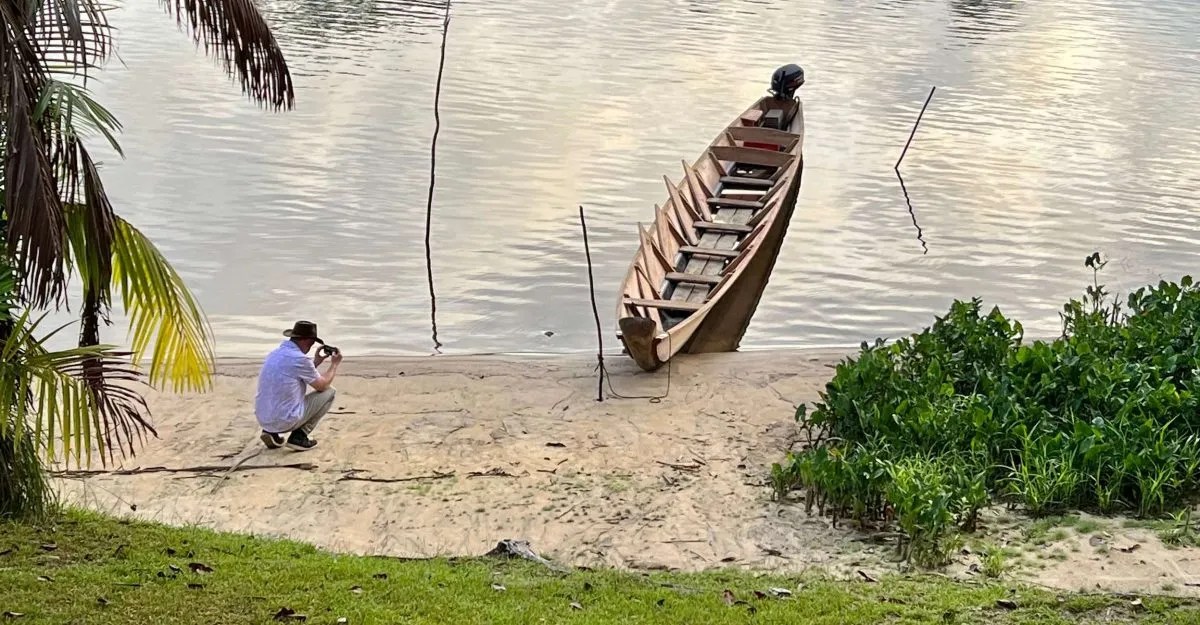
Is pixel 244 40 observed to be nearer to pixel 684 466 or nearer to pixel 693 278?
pixel 684 466

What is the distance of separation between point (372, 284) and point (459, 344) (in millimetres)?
2046

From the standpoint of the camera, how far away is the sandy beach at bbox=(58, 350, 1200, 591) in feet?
24.5

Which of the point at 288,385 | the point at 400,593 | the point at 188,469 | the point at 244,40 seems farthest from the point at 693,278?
the point at 400,593

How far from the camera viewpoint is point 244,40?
5750 millimetres

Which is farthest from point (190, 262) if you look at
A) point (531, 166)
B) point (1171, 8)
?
point (1171, 8)

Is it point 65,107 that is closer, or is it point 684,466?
point 65,107

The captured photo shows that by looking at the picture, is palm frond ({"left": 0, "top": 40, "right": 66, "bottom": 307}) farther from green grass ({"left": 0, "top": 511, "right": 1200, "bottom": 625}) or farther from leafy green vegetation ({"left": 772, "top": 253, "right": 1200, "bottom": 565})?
leafy green vegetation ({"left": 772, "top": 253, "right": 1200, "bottom": 565})

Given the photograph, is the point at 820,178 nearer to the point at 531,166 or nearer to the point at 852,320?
the point at 531,166

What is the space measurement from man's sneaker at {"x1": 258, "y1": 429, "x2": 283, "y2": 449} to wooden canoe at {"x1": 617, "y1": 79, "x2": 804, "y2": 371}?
3067 millimetres

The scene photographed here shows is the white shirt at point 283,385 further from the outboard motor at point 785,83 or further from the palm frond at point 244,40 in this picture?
Result: the outboard motor at point 785,83

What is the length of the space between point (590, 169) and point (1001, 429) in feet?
42.0

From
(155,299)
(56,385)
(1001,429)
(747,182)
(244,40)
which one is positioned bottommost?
(747,182)

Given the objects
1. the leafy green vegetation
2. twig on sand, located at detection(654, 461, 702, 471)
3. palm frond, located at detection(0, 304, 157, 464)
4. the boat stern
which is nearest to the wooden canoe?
the boat stern

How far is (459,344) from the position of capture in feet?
43.9
